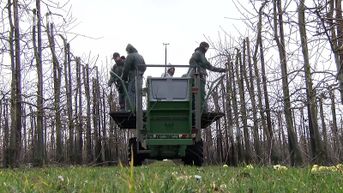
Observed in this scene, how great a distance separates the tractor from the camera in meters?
10.1

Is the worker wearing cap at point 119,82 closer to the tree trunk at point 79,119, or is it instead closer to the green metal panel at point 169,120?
the green metal panel at point 169,120

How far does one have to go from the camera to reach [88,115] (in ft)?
81.4

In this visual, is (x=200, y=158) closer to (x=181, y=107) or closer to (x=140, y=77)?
(x=181, y=107)

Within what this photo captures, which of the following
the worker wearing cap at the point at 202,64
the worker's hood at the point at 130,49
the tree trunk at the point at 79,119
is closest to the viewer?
the worker wearing cap at the point at 202,64

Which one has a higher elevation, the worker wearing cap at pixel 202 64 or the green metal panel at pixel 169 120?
the worker wearing cap at pixel 202 64

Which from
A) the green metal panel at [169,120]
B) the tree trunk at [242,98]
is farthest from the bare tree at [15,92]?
the tree trunk at [242,98]

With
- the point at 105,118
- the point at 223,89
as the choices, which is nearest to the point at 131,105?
the point at 223,89

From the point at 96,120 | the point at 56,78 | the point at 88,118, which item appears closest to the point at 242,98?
the point at 56,78

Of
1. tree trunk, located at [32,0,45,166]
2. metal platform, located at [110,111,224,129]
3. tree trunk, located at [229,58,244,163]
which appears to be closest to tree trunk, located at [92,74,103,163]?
tree trunk, located at [229,58,244,163]

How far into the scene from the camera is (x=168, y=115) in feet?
34.1

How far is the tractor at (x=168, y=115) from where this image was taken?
33.3 ft

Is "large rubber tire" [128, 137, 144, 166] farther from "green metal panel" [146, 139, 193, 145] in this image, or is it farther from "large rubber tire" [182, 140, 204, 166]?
"large rubber tire" [182, 140, 204, 166]

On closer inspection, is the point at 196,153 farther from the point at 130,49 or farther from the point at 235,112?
the point at 235,112

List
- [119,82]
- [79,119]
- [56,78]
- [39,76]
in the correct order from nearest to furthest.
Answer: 1. [119,82]
2. [39,76]
3. [56,78]
4. [79,119]
